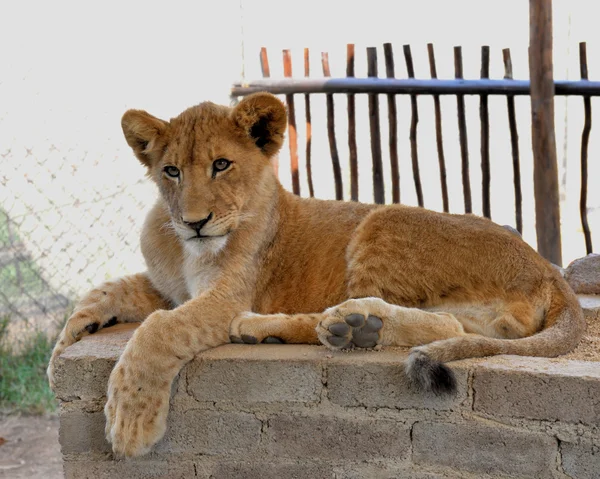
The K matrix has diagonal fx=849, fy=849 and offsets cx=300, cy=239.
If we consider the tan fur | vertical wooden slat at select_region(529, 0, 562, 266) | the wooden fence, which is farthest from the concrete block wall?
the wooden fence

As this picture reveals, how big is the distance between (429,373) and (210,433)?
974 millimetres

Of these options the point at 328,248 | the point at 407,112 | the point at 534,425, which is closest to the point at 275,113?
the point at 328,248

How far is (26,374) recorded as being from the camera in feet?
20.9

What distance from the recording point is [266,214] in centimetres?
388

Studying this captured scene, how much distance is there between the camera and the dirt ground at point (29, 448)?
5492 millimetres

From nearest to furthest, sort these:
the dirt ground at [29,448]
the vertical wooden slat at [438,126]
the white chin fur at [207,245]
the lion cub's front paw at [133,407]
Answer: the lion cub's front paw at [133,407], the white chin fur at [207,245], the dirt ground at [29,448], the vertical wooden slat at [438,126]

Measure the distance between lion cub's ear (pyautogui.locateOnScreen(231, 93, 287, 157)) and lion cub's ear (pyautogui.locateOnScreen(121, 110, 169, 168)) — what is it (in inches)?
12.9

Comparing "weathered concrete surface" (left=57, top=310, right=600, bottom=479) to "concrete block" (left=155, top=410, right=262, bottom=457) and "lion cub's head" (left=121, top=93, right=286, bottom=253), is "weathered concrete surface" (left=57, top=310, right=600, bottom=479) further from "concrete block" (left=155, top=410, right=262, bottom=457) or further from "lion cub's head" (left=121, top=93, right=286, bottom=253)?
"lion cub's head" (left=121, top=93, right=286, bottom=253)

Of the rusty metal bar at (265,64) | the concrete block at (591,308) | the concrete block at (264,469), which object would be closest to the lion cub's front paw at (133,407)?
the concrete block at (264,469)

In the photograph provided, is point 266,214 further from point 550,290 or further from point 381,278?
point 550,290

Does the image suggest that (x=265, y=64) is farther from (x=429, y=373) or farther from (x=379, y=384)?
(x=429, y=373)

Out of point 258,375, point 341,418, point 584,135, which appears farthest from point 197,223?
point 584,135

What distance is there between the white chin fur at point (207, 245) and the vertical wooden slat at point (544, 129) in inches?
125

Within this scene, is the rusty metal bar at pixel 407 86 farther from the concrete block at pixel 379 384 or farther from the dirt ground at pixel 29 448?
the concrete block at pixel 379 384
